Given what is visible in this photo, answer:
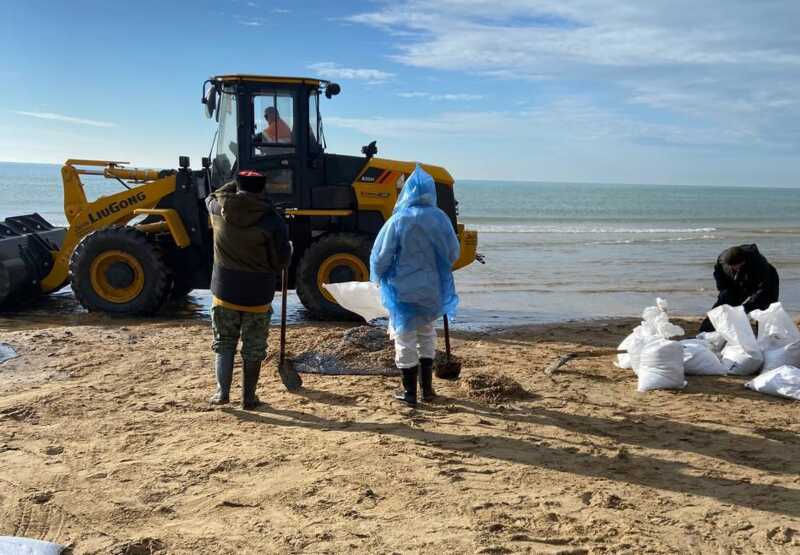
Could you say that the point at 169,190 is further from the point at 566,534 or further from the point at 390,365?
the point at 566,534

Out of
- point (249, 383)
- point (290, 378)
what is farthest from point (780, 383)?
point (249, 383)

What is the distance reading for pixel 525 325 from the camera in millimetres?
9750

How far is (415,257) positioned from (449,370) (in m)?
1.34

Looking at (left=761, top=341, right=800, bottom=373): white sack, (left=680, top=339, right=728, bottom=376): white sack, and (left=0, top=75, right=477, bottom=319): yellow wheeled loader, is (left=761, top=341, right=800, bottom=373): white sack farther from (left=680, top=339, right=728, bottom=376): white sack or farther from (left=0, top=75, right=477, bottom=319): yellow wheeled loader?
(left=0, top=75, right=477, bottom=319): yellow wheeled loader

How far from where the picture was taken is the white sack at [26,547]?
328cm

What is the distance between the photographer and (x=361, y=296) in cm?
657

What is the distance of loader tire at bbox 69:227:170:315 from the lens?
9.36 meters

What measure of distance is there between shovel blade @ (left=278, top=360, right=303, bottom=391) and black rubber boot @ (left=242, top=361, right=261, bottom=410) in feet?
1.66

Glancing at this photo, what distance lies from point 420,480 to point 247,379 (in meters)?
1.75

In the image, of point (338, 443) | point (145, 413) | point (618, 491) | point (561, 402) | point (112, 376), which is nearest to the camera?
point (618, 491)

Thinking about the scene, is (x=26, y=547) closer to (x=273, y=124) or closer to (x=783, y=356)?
(x=783, y=356)

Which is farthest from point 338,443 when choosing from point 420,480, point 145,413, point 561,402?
point 561,402

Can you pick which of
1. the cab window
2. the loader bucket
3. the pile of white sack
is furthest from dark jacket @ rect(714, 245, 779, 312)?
the loader bucket

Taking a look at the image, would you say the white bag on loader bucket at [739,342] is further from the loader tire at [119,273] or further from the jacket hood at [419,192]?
the loader tire at [119,273]
